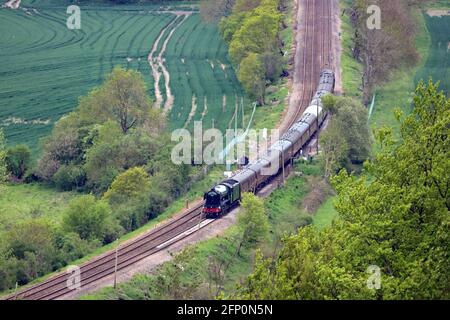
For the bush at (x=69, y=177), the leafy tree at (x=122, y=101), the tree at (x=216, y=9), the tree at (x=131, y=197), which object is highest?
the tree at (x=216, y=9)

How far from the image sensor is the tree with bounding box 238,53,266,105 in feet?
286

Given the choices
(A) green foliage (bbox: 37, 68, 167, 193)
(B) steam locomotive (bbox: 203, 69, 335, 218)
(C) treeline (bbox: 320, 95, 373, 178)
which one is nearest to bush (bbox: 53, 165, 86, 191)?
(A) green foliage (bbox: 37, 68, 167, 193)

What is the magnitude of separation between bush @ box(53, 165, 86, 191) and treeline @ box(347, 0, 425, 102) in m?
30.3

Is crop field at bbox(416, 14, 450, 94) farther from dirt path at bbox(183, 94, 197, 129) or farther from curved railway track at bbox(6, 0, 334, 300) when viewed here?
dirt path at bbox(183, 94, 197, 129)

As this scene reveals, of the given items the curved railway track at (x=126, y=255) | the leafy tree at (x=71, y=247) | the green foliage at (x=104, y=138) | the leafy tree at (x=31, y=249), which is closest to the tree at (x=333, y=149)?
the curved railway track at (x=126, y=255)

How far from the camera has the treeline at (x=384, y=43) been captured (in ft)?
294

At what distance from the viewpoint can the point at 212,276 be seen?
4838cm

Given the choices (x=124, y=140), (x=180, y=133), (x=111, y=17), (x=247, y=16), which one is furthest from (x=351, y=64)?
(x=111, y=17)

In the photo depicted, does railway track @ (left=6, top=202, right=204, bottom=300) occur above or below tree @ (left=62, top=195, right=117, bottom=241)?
below

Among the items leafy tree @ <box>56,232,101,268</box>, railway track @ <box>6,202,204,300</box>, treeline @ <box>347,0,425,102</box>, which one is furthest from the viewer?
treeline @ <box>347,0,425,102</box>

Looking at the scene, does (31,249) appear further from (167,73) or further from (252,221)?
(167,73)

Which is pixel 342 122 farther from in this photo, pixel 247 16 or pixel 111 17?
pixel 111 17

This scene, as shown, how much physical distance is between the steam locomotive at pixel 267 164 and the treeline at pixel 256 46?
7205mm

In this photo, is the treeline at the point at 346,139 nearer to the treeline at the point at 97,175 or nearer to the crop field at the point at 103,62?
the treeline at the point at 97,175
